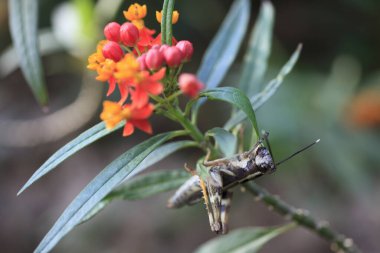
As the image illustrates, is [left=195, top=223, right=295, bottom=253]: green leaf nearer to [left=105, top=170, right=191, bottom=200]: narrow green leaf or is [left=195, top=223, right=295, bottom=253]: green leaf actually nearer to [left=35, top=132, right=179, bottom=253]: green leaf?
[left=105, top=170, right=191, bottom=200]: narrow green leaf

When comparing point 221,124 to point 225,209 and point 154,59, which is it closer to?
point 225,209

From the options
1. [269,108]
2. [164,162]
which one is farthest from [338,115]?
[164,162]

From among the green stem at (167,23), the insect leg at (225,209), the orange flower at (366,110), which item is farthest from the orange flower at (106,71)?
the orange flower at (366,110)

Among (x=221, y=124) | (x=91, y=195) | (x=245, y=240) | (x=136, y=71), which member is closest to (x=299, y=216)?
(x=245, y=240)

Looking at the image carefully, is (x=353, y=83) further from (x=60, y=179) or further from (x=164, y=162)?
(x=60, y=179)

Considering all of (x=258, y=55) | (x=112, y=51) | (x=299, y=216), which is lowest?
(x=299, y=216)
